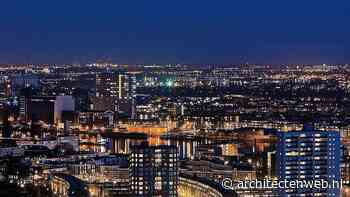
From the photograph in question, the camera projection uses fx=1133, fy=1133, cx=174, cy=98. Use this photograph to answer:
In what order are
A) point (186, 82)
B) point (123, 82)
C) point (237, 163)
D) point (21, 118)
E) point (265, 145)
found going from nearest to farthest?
point (237, 163), point (265, 145), point (21, 118), point (123, 82), point (186, 82)

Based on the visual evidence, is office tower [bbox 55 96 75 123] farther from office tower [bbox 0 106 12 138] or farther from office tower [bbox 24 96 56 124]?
office tower [bbox 0 106 12 138]

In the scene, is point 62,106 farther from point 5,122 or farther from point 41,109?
point 5,122

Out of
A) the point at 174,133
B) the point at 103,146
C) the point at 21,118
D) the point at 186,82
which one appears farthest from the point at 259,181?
the point at 186,82

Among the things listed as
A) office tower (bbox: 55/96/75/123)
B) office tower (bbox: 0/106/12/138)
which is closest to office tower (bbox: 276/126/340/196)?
office tower (bbox: 0/106/12/138)

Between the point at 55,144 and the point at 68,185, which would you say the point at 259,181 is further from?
the point at 55,144

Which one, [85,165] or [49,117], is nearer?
[85,165]

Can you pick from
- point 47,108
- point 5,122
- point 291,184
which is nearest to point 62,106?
point 47,108
